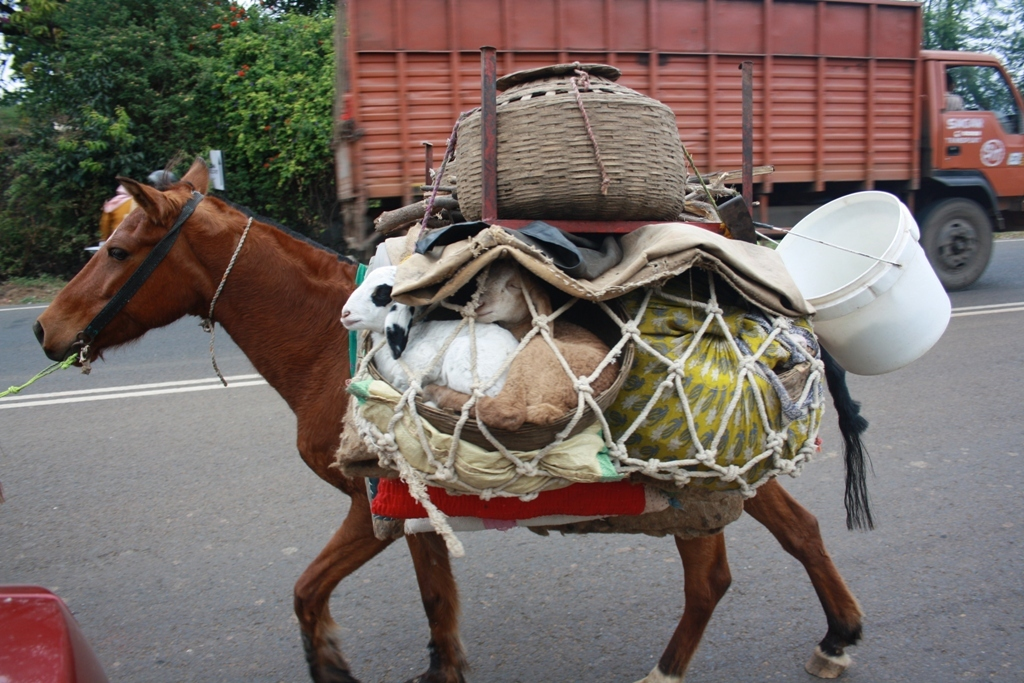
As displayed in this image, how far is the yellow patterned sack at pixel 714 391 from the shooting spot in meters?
1.95

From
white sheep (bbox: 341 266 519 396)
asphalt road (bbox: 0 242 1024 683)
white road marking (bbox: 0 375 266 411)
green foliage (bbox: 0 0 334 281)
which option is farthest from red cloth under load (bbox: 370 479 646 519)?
green foliage (bbox: 0 0 334 281)

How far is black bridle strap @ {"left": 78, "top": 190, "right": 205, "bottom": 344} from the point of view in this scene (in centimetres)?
243

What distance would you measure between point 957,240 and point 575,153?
858 cm

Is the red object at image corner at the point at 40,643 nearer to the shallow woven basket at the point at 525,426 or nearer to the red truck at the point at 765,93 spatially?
the shallow woven basket at the point at 525,426

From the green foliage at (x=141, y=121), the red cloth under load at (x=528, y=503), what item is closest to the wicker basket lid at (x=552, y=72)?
the red cloth under load at (x=528, y=503)

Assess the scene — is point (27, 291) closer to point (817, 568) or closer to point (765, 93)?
point (765, 93)

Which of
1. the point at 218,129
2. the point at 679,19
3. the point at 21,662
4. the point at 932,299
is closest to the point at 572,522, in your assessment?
the point at 932,299

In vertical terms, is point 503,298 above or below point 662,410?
above

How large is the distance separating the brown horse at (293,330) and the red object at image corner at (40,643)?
0.93 m

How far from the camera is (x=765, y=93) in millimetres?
8156

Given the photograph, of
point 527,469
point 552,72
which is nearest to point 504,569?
point 527,469

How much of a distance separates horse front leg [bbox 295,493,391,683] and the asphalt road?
25 cm

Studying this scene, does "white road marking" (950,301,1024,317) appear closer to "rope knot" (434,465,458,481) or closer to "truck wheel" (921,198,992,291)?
"truck wheel" (921,198,992,291)

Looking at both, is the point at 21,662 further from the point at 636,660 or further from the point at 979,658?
the point at 979,658
